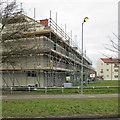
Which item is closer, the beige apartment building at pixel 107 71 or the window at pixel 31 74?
the window at pixel 31 74

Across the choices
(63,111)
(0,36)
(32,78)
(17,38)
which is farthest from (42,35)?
(63,111)

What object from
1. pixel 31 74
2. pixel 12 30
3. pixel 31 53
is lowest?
pixel 31 74

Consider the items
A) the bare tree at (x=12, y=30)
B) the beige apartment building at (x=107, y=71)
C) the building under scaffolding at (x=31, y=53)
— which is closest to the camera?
the bare tree at (x=12, y=30)

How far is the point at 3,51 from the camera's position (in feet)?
51.0

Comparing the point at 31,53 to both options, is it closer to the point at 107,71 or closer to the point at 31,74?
the point at 31,74

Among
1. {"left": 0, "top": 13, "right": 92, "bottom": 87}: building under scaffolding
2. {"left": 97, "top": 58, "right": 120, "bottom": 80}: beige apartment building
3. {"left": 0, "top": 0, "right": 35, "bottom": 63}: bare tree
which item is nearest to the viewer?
{"left": 0, "top": 0, "right": 35, "bottom": 63}: bare tree

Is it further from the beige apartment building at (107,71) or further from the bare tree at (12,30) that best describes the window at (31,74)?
the beige apartment building at (107,71)

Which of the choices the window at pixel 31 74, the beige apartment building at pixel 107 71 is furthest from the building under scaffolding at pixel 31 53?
the beige apartment building at pixel 107 71

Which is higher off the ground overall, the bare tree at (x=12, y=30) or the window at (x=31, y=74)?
the bare tree at (x=12, y=30)

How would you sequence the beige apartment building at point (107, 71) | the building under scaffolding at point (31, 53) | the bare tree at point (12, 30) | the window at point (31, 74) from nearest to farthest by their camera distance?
the bare tree at point (12, 30)
the building under scaffolding at point (31, 53)
the window at point (31, 74)
the beige apartment building at point (107, 71)

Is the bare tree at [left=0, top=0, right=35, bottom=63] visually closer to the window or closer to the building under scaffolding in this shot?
the building under scaffolding

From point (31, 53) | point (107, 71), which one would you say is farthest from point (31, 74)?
point (107, 71)

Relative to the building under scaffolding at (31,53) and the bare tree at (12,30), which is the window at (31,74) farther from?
the bare tree at (12,30)

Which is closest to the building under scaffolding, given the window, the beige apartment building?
the window
